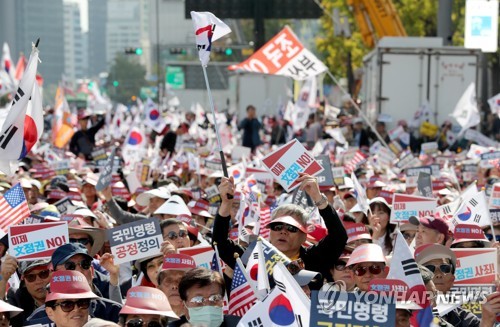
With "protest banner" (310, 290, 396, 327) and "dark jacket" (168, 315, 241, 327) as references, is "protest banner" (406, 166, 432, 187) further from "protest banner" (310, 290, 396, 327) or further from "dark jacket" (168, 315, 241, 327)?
"protest banner" (310, 290, 396, 327)

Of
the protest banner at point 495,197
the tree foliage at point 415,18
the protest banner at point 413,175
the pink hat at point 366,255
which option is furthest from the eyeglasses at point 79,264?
the tree foliage at point 415,18

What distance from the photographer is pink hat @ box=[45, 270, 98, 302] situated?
7.40m

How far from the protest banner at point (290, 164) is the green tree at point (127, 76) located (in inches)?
4978

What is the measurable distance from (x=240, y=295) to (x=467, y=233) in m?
2.89

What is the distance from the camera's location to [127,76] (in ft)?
510

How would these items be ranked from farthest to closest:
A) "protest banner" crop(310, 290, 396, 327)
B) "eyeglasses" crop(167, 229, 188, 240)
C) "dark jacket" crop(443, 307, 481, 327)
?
"eyeglasses" crop(167, 229, 188, 240) → "dark jacket" crop(443, 307, 481, 327) → "protest banner" crop(310, 290, 396, 327)

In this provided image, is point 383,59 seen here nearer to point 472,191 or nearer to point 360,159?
point 360,159

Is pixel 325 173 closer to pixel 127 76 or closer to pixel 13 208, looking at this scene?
pixel 13 208

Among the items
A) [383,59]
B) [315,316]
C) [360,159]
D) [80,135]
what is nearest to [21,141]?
[315,316]

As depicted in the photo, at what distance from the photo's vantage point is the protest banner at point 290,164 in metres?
11.4

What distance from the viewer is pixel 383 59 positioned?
30.3m

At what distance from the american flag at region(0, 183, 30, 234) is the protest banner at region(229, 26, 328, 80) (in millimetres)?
8340

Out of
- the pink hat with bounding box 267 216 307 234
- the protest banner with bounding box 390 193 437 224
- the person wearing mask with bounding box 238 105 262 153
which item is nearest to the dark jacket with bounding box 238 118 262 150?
the person wearing mask with bounding box 238 105 262 153

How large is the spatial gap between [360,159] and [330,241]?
39.7 ft
